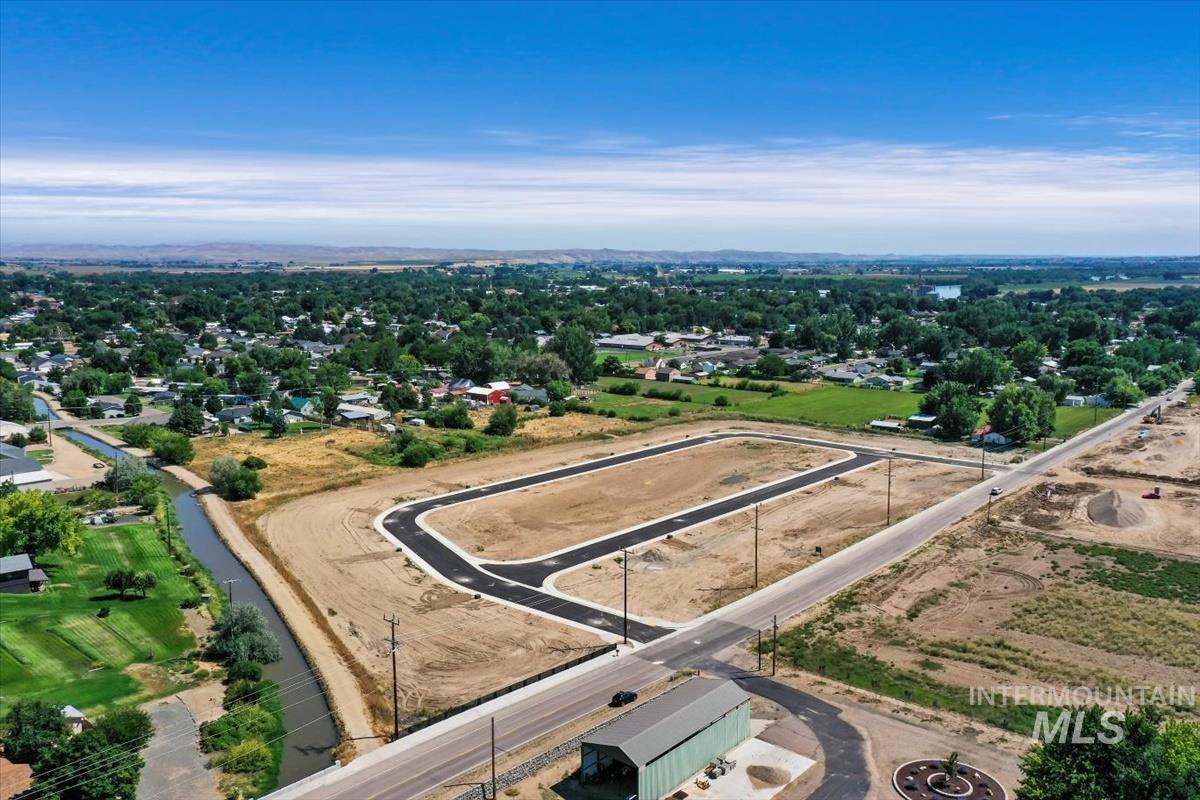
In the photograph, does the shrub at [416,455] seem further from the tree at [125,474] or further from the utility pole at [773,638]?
the utility pole at [773,638]

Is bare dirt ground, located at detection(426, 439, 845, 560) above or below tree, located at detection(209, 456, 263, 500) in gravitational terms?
below

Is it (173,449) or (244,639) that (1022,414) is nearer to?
(244,639)

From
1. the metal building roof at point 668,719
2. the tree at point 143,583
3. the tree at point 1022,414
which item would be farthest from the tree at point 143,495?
the tree at point 1022,414

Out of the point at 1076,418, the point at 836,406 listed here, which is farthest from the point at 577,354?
the point at 1076,418

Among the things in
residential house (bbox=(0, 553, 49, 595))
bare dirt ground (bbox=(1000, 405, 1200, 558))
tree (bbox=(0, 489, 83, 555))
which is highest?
tree (bbox=(0, 489, 83, 555))

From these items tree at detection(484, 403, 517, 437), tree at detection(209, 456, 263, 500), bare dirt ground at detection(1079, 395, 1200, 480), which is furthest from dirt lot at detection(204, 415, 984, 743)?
bare dirt ground at detection(1079, 395, 1200, 480)

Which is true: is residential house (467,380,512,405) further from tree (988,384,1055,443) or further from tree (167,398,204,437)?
tree (988,384,1055,443)
